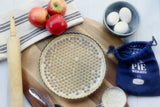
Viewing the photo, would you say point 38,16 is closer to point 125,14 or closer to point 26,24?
point 26,24

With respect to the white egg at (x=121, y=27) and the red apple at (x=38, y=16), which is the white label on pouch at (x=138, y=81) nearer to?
the white egg at (x=121, y=27)

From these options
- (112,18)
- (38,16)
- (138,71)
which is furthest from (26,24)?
(138,71)

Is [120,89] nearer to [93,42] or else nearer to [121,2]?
[93,42]

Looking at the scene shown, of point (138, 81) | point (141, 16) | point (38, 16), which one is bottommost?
point (138, 81)

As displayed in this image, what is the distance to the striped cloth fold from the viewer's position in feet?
2.33

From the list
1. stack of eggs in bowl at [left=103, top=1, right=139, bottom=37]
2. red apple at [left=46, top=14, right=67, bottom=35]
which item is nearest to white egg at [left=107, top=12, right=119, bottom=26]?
stack of eggs in bowl at [left=103, top=1, right=139, bottom=37]

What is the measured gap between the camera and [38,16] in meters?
0.68

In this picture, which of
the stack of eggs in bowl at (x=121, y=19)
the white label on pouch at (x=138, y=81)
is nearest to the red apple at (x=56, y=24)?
the stack of eggs in bowl at (x=121, y=19)

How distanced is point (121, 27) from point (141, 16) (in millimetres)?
126

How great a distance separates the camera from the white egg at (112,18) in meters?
0.69

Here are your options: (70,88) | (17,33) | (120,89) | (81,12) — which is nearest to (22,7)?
(17,33)

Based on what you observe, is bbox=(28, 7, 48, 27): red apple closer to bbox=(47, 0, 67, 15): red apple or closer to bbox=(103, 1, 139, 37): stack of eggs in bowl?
bbox=(47, 0, 67, 15): red apple

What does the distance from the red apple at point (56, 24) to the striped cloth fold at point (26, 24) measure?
0.03m

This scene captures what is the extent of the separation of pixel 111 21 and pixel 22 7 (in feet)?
0.91
